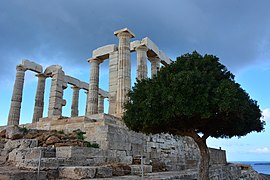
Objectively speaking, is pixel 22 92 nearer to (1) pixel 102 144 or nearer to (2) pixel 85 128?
(2) pixel 85 128

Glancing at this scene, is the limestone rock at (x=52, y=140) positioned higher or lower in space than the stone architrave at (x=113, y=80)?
lower

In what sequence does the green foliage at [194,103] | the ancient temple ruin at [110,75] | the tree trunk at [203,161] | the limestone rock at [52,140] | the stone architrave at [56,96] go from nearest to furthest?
the green foliage at [194,103] < the tree trunk at [203,161] < the limestone rock at [52,140] < the ancient temple ruin at [110,75] < the stone architrave at [56,96]

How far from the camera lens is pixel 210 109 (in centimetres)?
919

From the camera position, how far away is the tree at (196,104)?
8.99 meters

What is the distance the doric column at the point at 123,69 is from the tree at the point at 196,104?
781 centimetres

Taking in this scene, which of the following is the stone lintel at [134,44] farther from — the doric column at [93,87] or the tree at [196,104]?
the tree at [196,104]

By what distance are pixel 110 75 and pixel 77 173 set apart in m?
13.6

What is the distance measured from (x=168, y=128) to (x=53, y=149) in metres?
5.16

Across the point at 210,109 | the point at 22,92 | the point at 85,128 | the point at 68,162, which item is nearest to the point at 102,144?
the point at 85,128

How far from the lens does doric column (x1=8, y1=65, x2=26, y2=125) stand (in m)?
23.9

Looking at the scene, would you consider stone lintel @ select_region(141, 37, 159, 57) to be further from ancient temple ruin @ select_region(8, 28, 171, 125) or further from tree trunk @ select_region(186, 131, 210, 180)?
tree trunk @ select_region(186, 131, 210, 180)

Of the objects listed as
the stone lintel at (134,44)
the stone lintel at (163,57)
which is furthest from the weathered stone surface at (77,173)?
the stone lintel at (163,57)

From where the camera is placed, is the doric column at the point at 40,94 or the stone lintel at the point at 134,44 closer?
the stone lintel at the point at 134,44

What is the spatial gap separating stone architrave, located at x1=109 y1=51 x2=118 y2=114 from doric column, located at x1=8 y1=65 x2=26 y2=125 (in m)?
9.45
